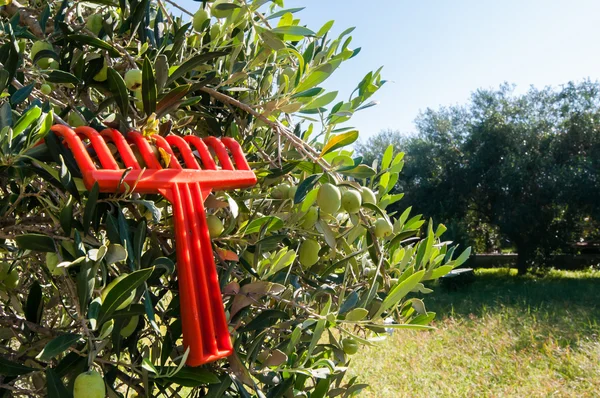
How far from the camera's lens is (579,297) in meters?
8.28

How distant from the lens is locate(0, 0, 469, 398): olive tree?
661 mm

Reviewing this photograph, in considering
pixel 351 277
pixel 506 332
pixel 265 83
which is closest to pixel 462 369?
pixel 506 332

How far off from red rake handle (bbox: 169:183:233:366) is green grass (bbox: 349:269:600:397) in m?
2.66

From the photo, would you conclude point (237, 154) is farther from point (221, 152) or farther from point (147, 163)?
point (147, 163)

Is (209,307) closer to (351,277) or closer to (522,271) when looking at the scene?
(351,277)

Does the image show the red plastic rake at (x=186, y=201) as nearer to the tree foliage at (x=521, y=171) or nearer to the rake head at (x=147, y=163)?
the rake head at (x=147, y=163)

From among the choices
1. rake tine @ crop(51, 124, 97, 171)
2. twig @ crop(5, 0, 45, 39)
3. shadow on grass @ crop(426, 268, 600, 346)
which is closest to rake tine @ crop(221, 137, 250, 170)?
rake tine @ crop(51, 124, 97, 171)

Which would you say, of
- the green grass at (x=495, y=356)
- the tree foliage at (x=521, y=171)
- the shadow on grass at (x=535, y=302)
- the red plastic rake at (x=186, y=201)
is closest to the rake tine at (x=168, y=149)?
the red plastic rake at (x=186, y=201)

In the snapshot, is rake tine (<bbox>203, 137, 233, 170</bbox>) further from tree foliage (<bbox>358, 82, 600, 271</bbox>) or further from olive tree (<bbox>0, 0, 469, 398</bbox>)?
tree foliage (<bbox>358, 82, 600, 271</bbox>)

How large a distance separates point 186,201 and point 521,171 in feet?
39.2

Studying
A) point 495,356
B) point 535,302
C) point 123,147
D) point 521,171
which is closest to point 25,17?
point 123,147

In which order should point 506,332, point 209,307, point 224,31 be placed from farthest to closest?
point 506,332
point 224,31
point 209,307

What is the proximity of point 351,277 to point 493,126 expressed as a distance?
480 inches

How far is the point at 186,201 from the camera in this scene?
680 millimetres
